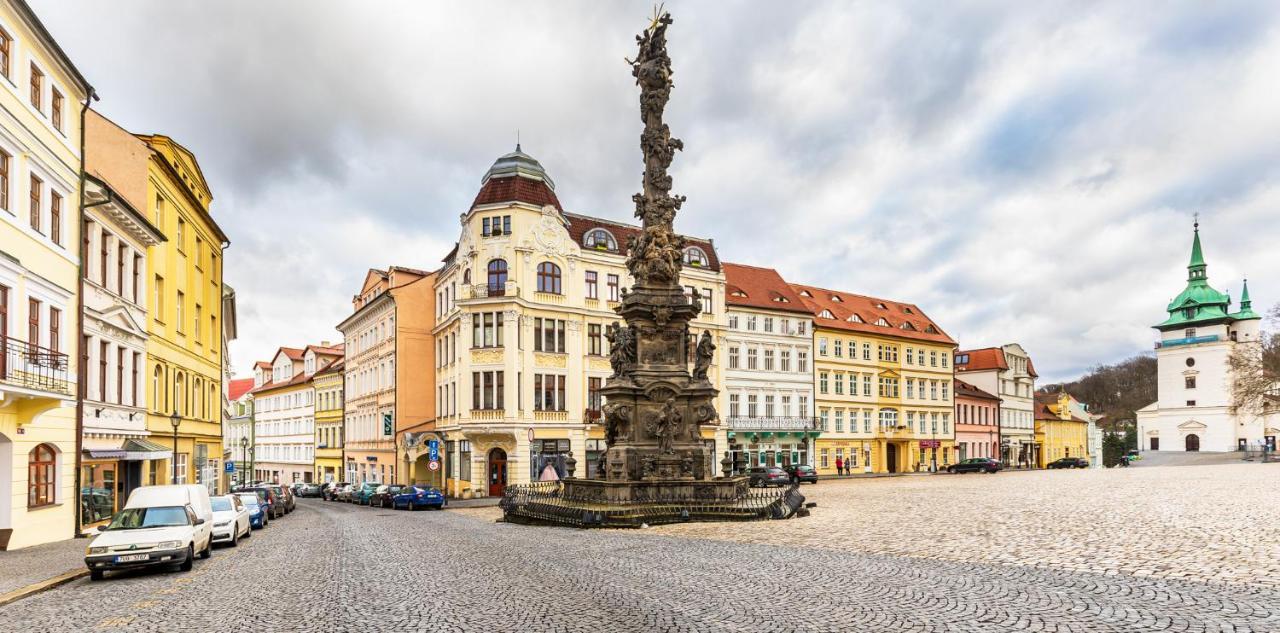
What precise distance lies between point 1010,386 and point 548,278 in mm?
55663

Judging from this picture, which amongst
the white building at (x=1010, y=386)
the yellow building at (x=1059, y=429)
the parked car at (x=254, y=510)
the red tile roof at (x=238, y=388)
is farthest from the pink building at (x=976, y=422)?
the red tile roof at (x=238, y=388)

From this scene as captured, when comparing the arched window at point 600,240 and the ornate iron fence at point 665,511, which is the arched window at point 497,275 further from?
the ornate iron fence at point 665,511

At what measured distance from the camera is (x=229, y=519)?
21.0m

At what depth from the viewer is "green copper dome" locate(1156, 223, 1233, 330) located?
3942 inches

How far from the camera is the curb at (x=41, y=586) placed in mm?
12973

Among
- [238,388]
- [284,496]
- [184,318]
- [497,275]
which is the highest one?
[497,275]

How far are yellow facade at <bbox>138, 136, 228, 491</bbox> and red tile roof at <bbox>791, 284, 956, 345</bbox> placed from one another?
39160 millimetres

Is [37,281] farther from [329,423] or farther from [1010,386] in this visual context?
[1010,386]

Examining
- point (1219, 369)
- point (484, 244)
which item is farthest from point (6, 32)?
point (1219, 369)

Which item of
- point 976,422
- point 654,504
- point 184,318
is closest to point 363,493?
point 184,318

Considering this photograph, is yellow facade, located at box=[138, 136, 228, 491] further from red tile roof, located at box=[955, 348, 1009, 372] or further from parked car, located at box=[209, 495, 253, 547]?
red tile roof, located at box=[955, 348, 1009, 372]

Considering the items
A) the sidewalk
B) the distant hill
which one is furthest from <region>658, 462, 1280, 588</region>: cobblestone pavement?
the distant hill

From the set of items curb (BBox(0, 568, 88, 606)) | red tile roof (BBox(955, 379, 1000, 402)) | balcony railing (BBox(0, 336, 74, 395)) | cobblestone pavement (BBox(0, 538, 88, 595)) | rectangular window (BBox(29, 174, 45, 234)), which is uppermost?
rectangular window (BBox(29, 174, 45, 234))

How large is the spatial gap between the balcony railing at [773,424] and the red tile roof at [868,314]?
23.8 ft
